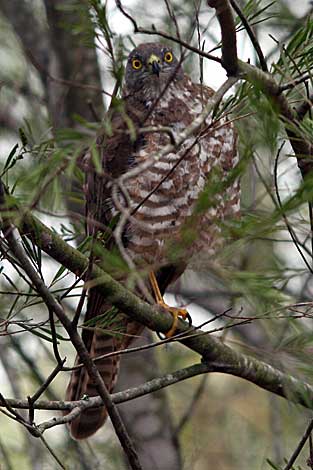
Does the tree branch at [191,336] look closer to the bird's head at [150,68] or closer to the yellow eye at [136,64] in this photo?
the bird's head at [150,68]

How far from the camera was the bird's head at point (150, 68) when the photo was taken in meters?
4.29

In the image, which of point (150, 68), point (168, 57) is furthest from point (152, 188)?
point (168, 57)

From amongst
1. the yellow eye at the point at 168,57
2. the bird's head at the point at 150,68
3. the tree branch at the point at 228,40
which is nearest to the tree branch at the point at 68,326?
the tree branch at the point at 228,40

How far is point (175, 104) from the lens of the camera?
4.05m

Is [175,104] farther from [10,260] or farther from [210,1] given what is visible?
[10,260]

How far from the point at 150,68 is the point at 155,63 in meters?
0.04

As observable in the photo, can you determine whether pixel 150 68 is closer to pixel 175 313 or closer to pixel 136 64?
pixel 136 64

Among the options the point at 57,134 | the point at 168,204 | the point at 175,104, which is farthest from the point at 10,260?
the point at 175,104

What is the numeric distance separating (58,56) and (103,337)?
204 centimetres

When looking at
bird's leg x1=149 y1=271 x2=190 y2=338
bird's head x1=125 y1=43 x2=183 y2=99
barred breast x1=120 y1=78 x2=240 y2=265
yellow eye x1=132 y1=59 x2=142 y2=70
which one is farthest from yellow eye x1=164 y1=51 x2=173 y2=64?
bird's leg x1=149 y1=271 x2=190 y2=338

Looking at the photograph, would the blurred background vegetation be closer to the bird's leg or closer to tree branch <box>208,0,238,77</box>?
the bird's leg

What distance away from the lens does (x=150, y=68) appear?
4.26 m

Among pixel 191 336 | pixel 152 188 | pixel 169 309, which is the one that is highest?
pixel 152 188

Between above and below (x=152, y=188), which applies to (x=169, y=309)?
below
